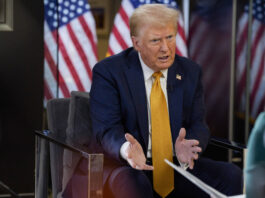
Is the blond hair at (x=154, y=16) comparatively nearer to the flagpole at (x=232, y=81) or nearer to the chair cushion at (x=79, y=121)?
the chair cushion at (x=79, y=121)

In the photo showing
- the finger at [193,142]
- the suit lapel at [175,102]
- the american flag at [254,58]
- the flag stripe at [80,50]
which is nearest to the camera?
the finger at [193,142]

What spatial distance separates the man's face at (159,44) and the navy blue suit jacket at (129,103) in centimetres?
10

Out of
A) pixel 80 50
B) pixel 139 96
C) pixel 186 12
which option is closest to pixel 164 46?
pixel 139 96

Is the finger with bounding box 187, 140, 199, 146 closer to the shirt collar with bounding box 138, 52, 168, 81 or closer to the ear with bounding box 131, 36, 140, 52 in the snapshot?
the shirt collar with bounding box 138, 52, 168, 81

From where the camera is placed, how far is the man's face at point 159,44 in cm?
250

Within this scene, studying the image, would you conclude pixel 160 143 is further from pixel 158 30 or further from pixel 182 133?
pixel 158 30

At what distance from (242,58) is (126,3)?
1164 millimetres

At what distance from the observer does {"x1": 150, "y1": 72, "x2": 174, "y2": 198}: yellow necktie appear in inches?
97.1

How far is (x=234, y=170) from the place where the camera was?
2.54m

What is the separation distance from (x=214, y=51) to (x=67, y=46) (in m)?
1.32

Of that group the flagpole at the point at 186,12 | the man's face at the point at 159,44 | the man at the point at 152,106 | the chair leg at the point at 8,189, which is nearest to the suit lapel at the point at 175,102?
the man at the point at 152,106

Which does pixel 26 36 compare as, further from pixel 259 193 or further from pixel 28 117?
pixel 259 193

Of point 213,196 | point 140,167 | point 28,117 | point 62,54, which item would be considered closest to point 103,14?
point 62,54

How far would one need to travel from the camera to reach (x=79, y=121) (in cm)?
265
